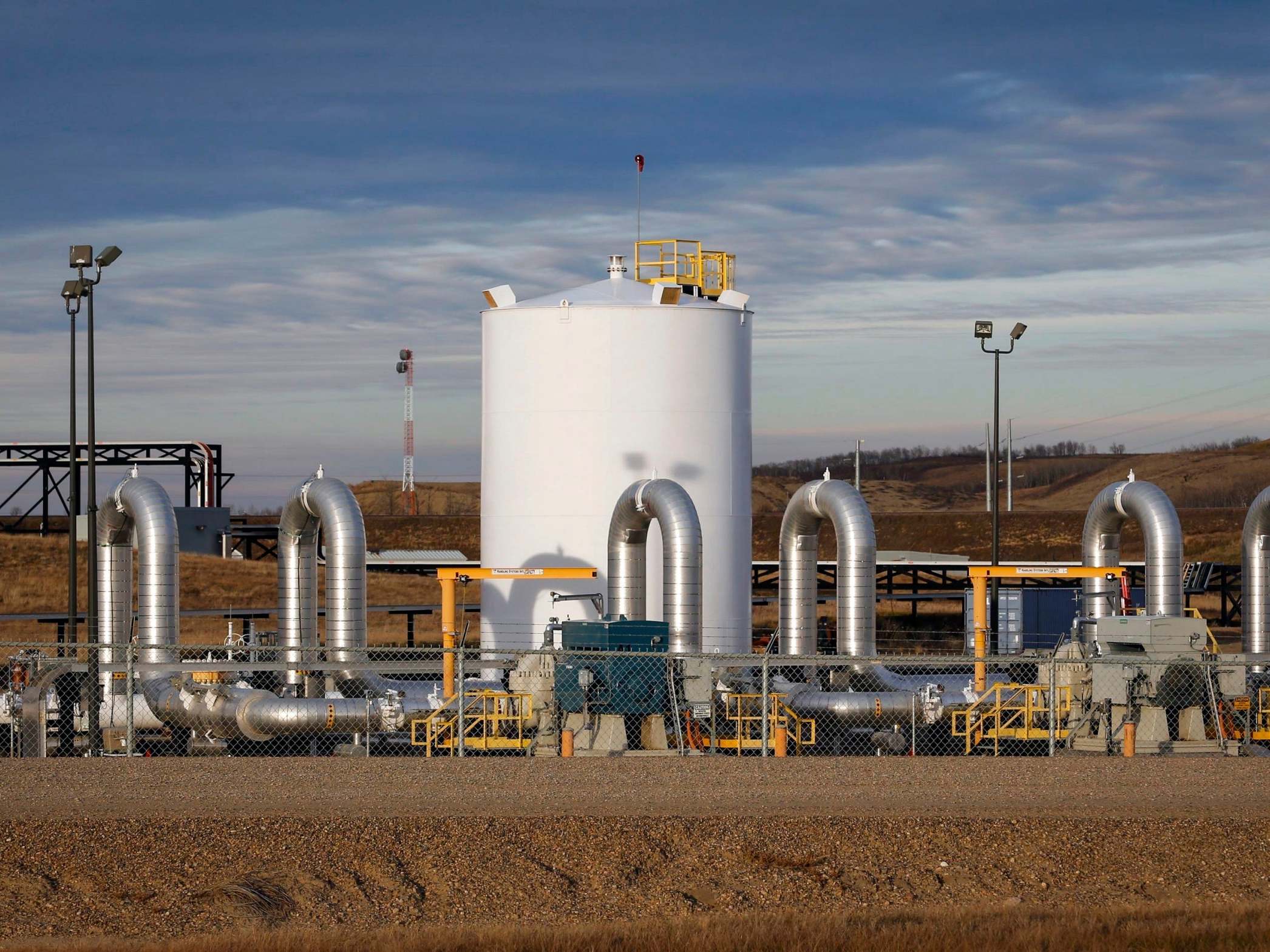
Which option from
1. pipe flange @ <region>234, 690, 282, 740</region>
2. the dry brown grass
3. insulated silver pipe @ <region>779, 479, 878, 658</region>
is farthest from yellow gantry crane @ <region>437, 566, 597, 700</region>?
the dry brown grass

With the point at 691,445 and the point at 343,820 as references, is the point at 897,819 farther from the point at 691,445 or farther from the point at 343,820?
the point at 691,445

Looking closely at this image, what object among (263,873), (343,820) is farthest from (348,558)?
(263,873)

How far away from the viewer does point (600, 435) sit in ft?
109

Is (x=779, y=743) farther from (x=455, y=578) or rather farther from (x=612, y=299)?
(x=612, y=299)

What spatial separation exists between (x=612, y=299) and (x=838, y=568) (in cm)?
853

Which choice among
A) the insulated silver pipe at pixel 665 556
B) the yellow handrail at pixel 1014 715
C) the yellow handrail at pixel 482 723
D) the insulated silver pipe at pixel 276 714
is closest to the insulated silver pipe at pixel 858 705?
the yellow handrail at pixel 1014 715

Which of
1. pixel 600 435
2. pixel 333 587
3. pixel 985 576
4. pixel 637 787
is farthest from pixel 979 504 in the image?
pixel 637 787

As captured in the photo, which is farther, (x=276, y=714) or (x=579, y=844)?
(x=276, y=714)

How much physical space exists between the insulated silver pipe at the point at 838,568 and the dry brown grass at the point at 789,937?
15.3 meters

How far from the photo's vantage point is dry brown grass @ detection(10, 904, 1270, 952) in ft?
37.7

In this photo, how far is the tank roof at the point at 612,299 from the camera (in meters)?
33.5

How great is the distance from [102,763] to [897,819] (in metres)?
9.70

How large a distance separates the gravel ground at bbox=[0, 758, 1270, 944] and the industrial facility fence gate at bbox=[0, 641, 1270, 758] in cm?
227

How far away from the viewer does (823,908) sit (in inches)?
513
